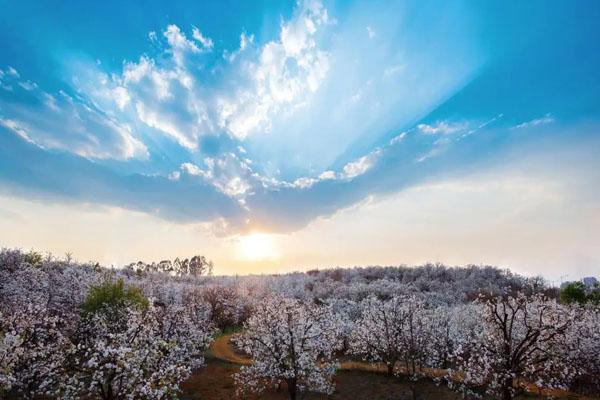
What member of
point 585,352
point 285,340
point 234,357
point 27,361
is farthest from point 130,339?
point 585,352

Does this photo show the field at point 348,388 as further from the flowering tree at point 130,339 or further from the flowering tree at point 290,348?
the flowering tree at point 130,339

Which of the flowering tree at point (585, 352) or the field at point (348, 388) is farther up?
the flowering tree at point (585, 352)

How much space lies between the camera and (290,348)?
159ft

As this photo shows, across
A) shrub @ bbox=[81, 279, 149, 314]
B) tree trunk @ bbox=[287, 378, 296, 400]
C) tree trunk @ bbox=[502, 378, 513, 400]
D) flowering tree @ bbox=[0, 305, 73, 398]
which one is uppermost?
shrub @ bbox=[81, 279, 149, 314]

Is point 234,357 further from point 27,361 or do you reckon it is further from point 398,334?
point 27,361

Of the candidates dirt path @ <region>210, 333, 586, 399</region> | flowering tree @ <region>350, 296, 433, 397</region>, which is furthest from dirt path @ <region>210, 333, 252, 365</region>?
flowering tree @ <region>350, 296, 433, 397</region>

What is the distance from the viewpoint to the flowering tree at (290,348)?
4750cm

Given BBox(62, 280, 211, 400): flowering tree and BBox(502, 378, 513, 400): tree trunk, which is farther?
BBox(502, 378, 513, 400): tree trunk

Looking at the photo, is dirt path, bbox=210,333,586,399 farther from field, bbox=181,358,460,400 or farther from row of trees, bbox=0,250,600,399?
field, bbox=181,358,460,400

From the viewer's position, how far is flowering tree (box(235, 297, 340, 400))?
156ft

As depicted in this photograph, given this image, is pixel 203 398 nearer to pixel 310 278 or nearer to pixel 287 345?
pixel 287 345

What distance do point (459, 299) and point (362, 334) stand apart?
70.5 m

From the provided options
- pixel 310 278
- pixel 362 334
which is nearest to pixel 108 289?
pixel 362 334

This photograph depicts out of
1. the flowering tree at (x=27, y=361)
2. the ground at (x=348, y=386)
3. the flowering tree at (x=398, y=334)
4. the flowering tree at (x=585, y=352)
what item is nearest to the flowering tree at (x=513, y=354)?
the flowering tree at (x=585, y=352)
